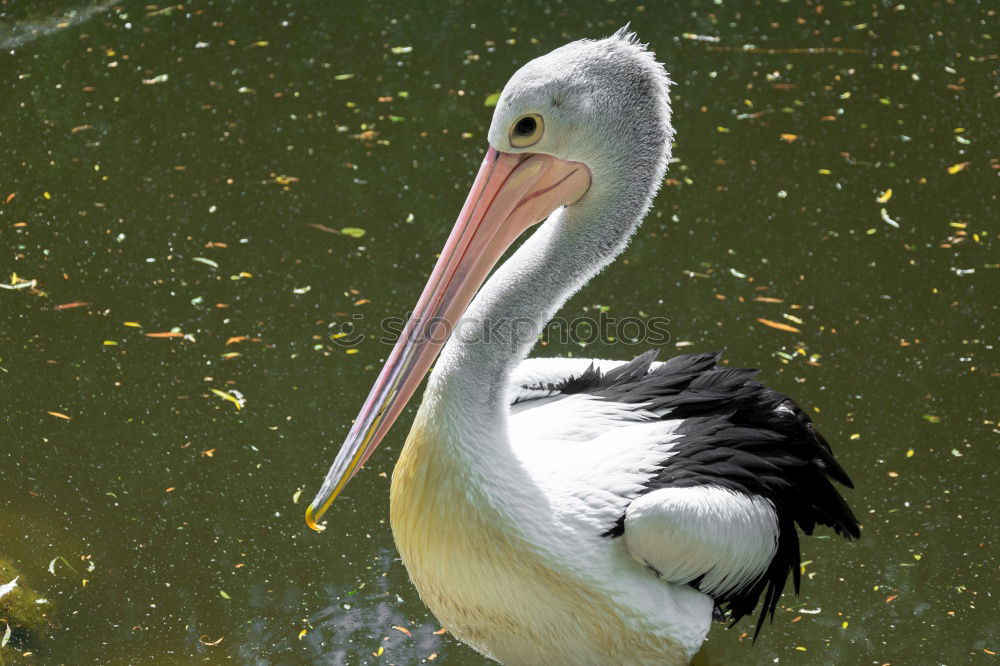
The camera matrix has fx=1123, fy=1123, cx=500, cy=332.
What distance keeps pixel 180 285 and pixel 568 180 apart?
6.67 ft

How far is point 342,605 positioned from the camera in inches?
112

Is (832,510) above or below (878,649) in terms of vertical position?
above

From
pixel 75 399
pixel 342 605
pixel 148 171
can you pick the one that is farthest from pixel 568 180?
pixel 148 171

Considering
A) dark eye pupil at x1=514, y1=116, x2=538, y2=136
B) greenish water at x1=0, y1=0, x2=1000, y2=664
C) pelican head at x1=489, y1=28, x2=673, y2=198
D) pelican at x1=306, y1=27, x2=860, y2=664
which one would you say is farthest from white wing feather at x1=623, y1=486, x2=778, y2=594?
dark eye pupil at x1=514, y1=116, x2=538, y2=136

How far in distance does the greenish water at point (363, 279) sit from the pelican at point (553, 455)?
52 centimetres

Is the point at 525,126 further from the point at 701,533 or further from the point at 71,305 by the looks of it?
the point at 71,305

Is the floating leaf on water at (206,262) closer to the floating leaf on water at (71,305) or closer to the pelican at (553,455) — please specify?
the floating leaf on water at (71,305)

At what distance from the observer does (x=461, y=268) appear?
7.62ft

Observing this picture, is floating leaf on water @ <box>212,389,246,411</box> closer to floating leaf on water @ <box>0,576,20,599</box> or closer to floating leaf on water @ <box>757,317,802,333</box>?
floating leaf on water @ <box>0,576,20,599</box>

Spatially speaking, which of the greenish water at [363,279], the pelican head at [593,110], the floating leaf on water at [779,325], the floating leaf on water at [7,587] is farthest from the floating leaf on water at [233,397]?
the floating leaf on water at [779,325]

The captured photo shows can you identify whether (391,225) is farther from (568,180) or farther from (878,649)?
(878,649)

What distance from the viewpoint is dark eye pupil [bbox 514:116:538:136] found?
88.0 inches

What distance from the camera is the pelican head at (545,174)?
87.4 inches

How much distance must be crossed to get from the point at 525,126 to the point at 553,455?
0.69m
